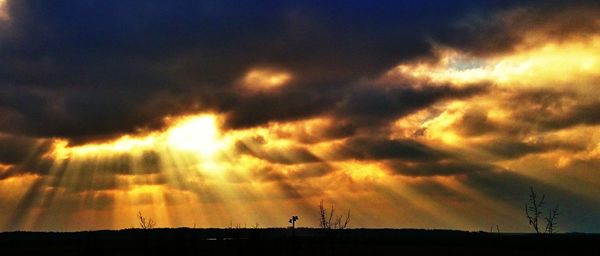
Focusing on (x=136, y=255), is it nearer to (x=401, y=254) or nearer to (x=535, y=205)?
(x=401, y=254)

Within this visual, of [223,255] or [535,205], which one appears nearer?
[535,205]

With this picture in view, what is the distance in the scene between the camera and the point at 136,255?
449 ft

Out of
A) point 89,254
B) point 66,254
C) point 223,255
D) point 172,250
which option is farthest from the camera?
point 66,254

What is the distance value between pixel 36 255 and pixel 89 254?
271 feet

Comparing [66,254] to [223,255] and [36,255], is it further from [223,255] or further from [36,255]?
[223,255]

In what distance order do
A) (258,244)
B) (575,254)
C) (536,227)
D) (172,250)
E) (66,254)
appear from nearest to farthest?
(536,227), (258,244), (172,250), (575,254), (66,254)

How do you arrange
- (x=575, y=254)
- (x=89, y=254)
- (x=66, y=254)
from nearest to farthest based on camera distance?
(x=89, y=254)
(x=575, y=254)
(x=66, y=254)

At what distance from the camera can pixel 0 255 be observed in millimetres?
155750

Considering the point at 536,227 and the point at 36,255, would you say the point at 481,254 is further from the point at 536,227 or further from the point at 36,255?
the point at 36,255

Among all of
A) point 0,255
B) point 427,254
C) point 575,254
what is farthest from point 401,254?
point 0,255

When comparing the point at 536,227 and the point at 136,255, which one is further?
the point at 136,255

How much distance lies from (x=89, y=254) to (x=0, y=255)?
91975mm

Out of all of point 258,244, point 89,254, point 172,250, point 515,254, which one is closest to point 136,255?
point 89,254

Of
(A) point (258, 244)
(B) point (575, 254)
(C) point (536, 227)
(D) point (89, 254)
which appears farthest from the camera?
Result: (B) point (575, 254)
